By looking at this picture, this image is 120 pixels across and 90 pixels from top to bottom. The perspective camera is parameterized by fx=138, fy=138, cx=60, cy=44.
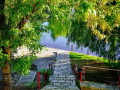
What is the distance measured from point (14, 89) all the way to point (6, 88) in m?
1.48

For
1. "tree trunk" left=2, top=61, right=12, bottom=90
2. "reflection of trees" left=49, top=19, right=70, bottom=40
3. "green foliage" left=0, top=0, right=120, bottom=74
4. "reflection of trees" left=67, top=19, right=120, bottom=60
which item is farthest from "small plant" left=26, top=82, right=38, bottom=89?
"reflection of trees" left=67, top=19, right=120, bottom=60

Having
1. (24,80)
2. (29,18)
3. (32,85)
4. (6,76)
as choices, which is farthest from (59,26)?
(6,76)

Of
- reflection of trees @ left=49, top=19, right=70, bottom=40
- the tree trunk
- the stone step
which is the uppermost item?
reflection of trees @ left=49, top=19, right=70, bottom=40

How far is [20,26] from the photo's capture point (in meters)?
6.09

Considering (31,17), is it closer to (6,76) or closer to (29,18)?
(29,18)

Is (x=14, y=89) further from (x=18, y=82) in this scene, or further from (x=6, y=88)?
(x=6, y=88)

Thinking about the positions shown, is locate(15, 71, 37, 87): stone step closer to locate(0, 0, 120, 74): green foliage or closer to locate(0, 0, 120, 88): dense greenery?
locate(0, 0, 120, 88): dense greenery

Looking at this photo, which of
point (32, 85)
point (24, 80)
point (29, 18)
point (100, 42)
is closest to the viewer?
point (29, 18)

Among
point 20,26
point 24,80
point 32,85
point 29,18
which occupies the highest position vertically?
point 29,18

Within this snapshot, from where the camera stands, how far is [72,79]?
28.3ft

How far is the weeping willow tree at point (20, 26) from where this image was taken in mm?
4883

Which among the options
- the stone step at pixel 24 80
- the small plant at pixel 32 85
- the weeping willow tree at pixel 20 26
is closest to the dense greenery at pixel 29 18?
the weeping willow tree at pixel 20 26

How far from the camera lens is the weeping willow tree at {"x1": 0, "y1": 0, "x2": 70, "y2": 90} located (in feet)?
16.0

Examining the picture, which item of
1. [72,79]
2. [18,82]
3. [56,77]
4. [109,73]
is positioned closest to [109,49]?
[109,73]
